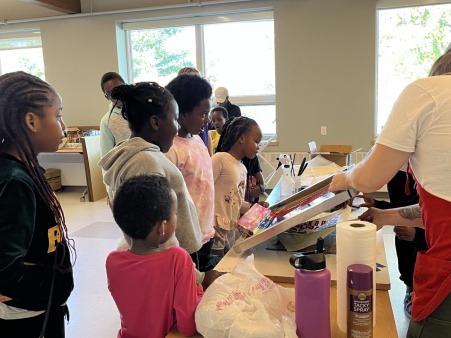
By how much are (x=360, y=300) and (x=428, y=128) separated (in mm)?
404

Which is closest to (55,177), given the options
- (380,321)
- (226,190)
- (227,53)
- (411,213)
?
(227,53)

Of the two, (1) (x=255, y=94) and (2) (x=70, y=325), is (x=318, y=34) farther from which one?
(2) (x=70, y=325)

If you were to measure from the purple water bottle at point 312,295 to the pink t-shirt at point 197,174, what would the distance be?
0.79 meters

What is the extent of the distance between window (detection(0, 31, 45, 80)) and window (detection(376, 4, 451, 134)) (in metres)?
5.02

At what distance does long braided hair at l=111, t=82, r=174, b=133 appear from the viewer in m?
1.34

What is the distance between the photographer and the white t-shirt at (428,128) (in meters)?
0.87

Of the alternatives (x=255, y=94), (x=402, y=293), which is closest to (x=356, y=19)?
(x=255, y=94)

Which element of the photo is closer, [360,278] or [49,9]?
[360,278]

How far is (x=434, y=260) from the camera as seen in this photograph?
93cm

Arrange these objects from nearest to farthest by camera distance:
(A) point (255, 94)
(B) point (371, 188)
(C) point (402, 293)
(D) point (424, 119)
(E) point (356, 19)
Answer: (D) point (424, 119), (B) point (371, 188), (C) point (402, 293), (E) point (356, 19), (A) point (255, 94)

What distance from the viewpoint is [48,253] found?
113 centimetres

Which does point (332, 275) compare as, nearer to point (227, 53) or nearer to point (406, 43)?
point (406, 43)

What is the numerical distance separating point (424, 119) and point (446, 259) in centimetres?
32

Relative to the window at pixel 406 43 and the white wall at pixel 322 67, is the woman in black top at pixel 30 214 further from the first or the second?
the window at pixel 406 43
